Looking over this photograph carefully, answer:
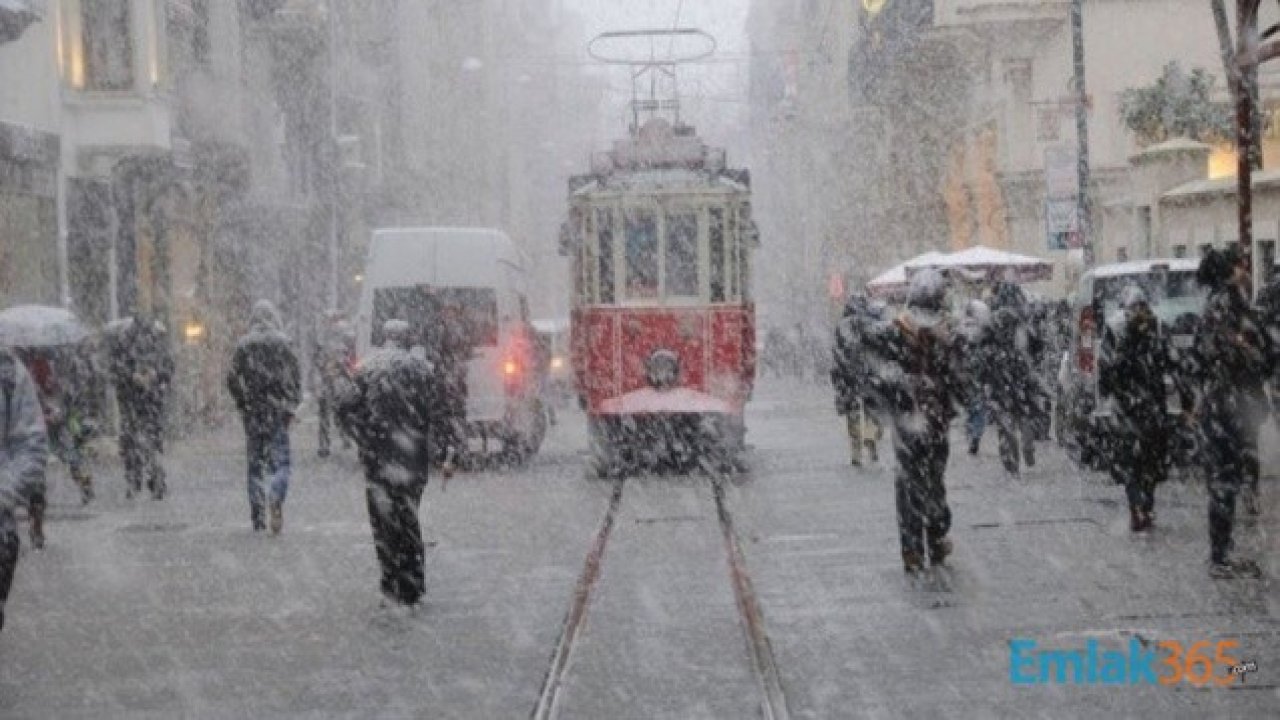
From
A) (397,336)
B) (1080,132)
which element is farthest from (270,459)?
(1080,132)

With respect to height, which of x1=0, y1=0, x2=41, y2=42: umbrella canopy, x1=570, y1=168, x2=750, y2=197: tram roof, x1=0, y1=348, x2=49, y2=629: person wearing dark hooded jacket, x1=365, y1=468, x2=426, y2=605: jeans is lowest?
x1=365, y1=468, x2=426, y2=605: jeans

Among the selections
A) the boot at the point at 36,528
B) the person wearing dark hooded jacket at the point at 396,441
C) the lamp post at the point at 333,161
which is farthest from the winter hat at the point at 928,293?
the lamp post at the point at 333,161

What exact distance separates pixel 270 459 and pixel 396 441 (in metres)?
4.85

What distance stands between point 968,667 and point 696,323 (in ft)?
43.5

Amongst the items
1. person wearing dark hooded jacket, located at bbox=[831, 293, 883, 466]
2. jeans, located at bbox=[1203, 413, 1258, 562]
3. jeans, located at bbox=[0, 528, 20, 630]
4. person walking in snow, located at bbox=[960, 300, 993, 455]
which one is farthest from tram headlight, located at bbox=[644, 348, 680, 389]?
jeans, located at bbox=[0, 528, 20, 630]

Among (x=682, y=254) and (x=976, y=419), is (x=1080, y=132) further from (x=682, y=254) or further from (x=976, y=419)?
(x=682, y=254)

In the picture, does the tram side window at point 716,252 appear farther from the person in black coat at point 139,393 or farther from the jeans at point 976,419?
the person in black coat at point 139,393

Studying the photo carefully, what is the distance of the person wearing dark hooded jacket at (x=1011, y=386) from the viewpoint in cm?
2050

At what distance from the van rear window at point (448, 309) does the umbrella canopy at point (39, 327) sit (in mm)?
4610

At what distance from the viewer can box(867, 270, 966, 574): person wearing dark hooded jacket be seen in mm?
12664

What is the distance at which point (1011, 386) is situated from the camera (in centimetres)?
Answer: 2070

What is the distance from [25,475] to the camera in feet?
27.9

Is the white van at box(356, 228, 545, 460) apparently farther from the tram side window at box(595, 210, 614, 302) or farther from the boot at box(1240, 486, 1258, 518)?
the boot at box(1240, 486, 1258, 518)

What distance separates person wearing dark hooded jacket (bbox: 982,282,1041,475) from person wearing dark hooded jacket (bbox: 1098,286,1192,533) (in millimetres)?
5503
